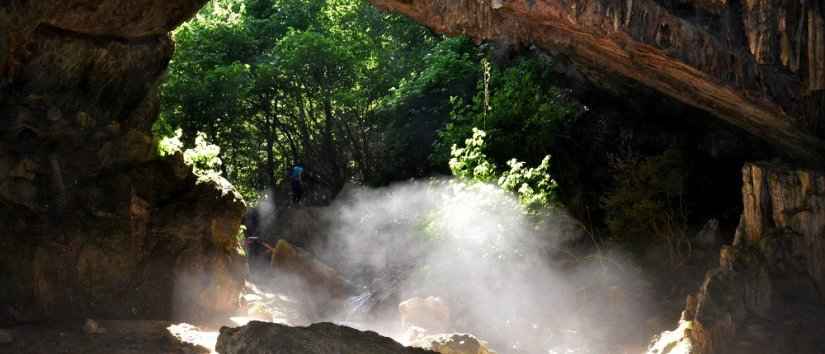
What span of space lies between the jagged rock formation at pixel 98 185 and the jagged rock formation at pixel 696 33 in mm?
4554

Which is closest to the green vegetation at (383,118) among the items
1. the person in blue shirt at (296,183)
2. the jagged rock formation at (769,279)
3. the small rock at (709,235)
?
the small rock at (709,235)

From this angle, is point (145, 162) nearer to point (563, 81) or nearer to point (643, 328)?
point (643, 328)

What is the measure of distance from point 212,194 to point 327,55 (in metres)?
10.3

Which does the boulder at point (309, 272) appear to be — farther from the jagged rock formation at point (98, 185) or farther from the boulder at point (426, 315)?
the jagged rock formation at point (98, 185)

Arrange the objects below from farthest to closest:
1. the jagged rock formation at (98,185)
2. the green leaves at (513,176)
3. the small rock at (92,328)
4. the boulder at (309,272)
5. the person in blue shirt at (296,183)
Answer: the person in blue shirt at (296,183) → the boulder at (309,272) → the green leaves at (513,176) → the jagged rock formation at (98,185) → the small rock at (92,328)

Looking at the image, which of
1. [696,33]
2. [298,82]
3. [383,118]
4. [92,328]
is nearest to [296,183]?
[298,82]

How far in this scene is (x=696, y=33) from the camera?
324 inches

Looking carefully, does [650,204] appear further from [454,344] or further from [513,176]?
[454,344]

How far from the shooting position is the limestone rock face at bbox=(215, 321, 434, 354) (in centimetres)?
703

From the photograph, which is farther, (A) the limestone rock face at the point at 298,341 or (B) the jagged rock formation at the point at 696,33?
(B) the jagged rock formation at the point at 696,33

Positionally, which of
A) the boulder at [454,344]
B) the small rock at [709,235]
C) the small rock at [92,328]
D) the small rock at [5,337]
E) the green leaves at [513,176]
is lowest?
the boulder at [454,344]

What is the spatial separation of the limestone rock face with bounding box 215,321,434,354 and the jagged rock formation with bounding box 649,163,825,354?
345 centimetres

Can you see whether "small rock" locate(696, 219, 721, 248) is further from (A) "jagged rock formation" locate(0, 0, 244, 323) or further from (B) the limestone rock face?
(B) the limestone rock face

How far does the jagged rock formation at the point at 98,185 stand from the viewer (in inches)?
434
